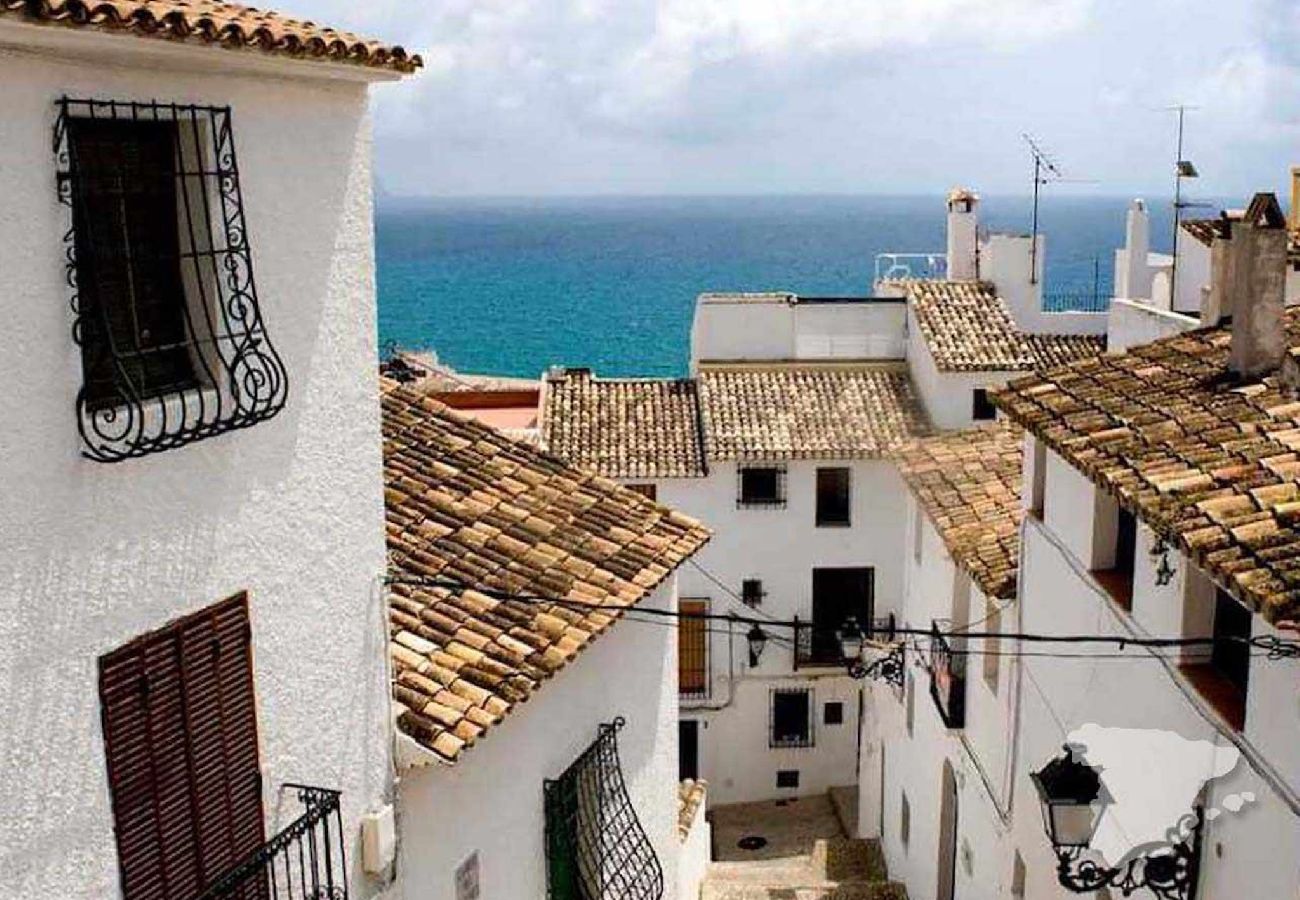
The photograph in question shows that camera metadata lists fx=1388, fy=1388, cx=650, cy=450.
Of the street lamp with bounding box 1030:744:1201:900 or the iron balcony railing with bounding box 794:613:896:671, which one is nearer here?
the street lamp with bounding box 1030:744:1201:900

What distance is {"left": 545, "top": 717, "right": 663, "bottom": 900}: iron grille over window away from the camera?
10414mm

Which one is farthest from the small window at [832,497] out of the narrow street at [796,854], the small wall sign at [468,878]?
the small wall sign at [468,878]

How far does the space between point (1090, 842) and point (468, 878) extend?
446 cm

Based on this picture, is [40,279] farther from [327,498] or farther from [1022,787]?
[1022,787]

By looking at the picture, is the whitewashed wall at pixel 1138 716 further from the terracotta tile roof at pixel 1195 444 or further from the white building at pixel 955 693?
the white building at pixel 955 693

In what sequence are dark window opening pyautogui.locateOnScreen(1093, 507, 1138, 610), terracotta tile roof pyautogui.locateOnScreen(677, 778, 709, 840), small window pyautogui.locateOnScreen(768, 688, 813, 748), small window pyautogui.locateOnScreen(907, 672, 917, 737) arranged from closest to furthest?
dark window opening pyautogui.locateOnScreen(1093, 507, 1138, 610) → terracotta tile roof pyautogui.locateOnScreen(677, 778, 709, 840) → small window pyautogui.locateOnScreen(907, 672, 917, 737) → small window pyautogui.locateOnScreen(768, 688, 813, 748)

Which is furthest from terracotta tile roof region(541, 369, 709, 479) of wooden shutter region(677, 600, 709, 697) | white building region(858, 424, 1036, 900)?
white building region(858, 424, 1036, 900)

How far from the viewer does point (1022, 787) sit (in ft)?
44.6

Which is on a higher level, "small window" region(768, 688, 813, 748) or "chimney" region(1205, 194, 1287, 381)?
"chimney" region(1205, 194, 1287, 381)

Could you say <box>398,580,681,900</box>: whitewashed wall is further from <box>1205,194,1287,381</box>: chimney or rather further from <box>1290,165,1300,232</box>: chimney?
<box>1290,165,1300,232</box>: chimney

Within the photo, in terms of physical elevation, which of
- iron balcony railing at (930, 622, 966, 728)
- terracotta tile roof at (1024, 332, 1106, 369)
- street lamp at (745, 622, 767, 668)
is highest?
terracotta tile roof at (1024, 332, 1106, 369)

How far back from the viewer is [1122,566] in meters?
11.0

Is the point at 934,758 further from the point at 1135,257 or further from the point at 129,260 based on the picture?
the point at 129,260

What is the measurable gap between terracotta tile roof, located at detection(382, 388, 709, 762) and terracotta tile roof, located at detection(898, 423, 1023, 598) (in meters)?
4.28
